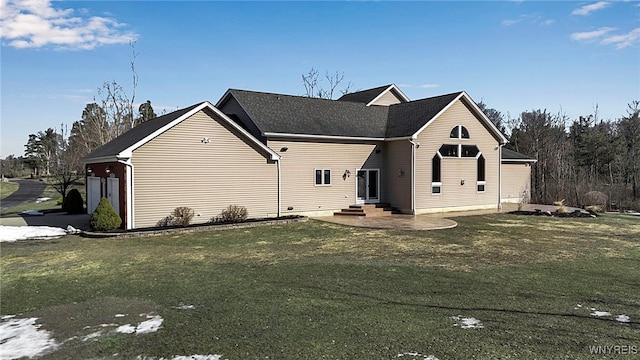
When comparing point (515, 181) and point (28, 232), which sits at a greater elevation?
point (515, 181)

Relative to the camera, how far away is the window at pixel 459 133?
71.8ft

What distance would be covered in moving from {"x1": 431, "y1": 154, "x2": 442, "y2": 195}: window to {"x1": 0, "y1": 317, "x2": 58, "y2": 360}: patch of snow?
60.1 feet

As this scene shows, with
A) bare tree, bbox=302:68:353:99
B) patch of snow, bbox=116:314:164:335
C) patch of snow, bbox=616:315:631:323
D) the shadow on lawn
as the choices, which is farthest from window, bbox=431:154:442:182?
bare tree, bbox=302:68:353:99

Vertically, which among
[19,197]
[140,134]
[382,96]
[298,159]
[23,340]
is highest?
[382,96]

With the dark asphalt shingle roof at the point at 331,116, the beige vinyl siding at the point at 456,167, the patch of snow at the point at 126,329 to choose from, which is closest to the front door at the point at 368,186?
the dark asphalt shingle roof at the point at 331,116

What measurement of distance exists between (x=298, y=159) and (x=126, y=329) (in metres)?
14.3

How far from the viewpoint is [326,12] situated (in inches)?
727

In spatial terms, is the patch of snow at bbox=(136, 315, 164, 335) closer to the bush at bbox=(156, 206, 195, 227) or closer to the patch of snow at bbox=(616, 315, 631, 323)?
the patch of snow at bbox=(616, 315, 631, 323)

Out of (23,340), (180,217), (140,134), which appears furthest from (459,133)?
(23,340)

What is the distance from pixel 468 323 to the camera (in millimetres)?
5598

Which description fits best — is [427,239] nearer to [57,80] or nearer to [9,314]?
[9,314]

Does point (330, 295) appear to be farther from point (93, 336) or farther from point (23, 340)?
point (23, 340)

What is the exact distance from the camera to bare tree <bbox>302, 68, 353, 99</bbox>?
4728cm

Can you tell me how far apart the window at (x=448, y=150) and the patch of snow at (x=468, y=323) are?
54.0 feet
